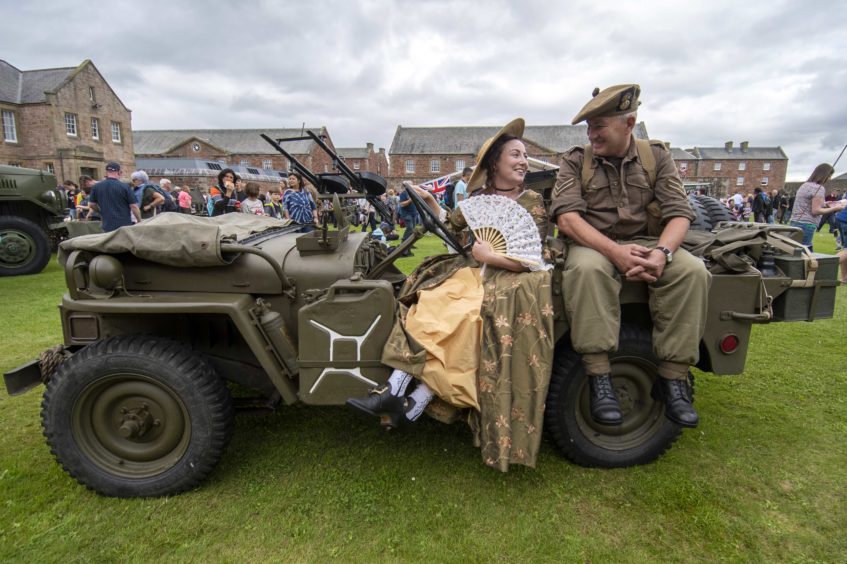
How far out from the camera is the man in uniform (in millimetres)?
2432

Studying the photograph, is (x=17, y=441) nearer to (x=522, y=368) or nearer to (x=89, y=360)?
(x=89, y=360)

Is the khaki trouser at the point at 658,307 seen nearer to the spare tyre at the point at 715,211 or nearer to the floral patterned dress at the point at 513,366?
the floral patterned dress at the point at 513,366

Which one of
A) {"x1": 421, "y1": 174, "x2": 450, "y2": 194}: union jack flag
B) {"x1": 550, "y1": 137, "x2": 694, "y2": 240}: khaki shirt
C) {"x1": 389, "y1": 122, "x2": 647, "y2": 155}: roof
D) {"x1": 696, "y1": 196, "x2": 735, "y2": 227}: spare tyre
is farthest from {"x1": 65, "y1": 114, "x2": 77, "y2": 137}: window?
{"x1": 696, "y1": 196, "x2": 735, "y2": 227}: spare tyre

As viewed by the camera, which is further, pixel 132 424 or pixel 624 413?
pixel 624 413

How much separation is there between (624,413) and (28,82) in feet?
144

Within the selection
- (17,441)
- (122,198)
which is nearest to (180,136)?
(122,198)

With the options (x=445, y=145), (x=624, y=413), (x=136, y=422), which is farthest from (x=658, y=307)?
(x=445, y=145)

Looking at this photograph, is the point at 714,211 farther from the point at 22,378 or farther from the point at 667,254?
the point at 22,378

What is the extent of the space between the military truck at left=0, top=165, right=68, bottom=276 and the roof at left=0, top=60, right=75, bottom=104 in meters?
30.0

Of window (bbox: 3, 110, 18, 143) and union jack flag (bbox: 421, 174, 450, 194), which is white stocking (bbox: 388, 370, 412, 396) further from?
window (bbox: 3, 110, 18, 143)

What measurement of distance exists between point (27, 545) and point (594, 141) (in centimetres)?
356

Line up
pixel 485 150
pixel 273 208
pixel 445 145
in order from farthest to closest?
pixel 445 145
pixel 273 208
pixel 485 150

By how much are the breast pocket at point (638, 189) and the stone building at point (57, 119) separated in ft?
129

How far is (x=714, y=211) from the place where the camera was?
3725mm
